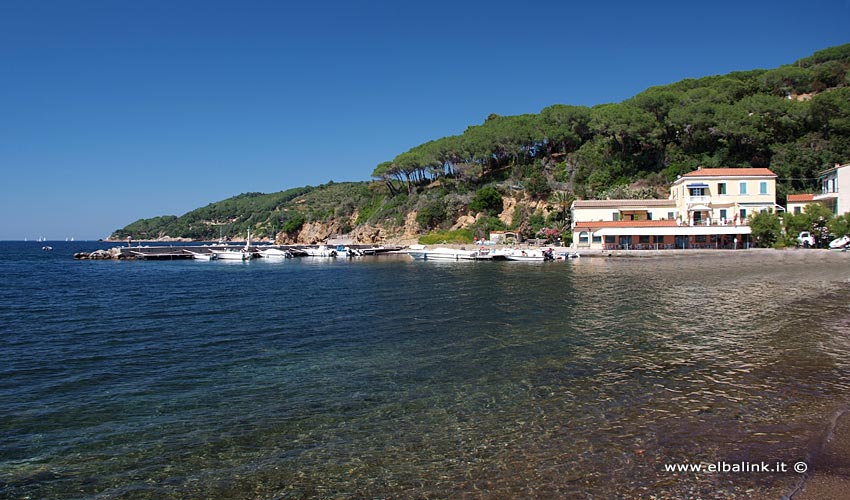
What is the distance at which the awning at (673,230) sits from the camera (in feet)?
141

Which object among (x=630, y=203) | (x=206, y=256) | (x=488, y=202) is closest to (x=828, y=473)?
(x=630, y=203)

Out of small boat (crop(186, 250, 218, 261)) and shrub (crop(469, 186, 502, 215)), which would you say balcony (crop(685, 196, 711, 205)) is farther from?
small boat (crop(186, 250, 218, 261))

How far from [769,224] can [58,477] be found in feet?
158

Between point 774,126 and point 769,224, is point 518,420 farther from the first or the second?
point 774,126

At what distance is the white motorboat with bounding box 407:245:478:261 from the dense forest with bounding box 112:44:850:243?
472 inches

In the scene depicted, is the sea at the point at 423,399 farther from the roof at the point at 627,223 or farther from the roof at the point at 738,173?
the roof at the point at 738,173

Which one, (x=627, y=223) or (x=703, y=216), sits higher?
(x=703, y=216)

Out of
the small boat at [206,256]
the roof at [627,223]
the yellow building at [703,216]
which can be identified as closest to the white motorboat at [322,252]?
the small boat at [206,256]

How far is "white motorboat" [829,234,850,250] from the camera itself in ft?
123

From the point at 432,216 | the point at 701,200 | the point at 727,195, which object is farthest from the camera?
the point at 432,216

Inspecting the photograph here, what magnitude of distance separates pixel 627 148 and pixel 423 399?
61.0 metres

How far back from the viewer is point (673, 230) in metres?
44.2

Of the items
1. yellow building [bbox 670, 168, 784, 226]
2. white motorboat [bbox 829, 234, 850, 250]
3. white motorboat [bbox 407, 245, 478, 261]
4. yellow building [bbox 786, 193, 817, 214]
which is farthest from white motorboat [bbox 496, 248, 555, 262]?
yellow building [bbox 786, 193, 817, 214]

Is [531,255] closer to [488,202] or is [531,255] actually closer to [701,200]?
[701,200]
